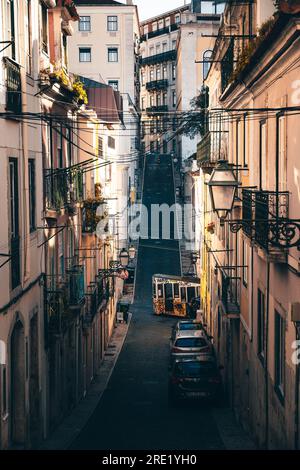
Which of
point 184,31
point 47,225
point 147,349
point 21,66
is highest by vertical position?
point 184,31

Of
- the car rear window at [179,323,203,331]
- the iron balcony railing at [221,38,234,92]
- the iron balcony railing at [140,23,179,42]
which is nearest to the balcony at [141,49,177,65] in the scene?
the iron balcony railing at [140,23,179,42]

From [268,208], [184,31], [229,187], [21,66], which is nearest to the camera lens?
[229,187]

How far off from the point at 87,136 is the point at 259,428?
15.1 meters

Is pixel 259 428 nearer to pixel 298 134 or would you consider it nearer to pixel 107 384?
pixel 298 134

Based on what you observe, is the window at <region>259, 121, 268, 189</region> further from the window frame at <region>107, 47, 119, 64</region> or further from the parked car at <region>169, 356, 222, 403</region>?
the window frame at <region>107, 47, 119, 64</region>

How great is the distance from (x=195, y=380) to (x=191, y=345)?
10.1 ft

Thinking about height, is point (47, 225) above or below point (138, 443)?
above

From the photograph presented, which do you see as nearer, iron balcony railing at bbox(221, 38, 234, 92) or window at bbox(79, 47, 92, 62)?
iron balcony railing at bbox(221, 38, 234, 92)

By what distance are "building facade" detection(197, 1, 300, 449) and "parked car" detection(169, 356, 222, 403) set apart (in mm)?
581

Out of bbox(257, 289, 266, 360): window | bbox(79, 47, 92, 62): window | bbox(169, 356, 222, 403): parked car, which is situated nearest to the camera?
bbox(257, 289, 266, 360): window

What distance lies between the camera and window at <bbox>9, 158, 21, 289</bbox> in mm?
15773

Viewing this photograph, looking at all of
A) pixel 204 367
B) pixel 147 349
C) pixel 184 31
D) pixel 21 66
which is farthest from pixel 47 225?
pixel 184 31

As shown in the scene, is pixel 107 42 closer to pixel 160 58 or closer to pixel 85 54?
pixel 85 54

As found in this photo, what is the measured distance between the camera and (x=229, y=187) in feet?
39.0
